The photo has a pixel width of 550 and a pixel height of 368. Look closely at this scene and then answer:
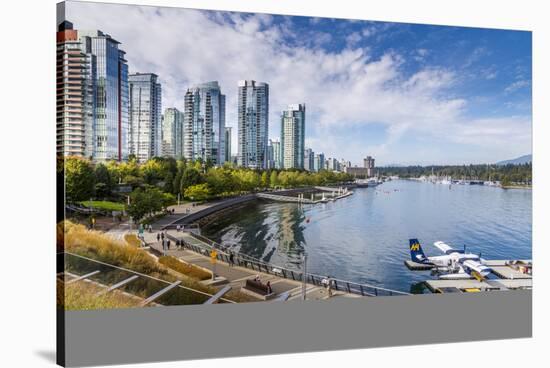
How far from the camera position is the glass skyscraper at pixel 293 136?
1041 cm

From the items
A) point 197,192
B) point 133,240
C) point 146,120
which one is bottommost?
point 133,240

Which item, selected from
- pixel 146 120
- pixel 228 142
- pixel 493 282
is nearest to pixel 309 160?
pixel 228 142

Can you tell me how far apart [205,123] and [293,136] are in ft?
6.19

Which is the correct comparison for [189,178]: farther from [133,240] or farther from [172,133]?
[133,240]

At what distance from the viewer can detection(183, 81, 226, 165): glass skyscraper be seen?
977 cm

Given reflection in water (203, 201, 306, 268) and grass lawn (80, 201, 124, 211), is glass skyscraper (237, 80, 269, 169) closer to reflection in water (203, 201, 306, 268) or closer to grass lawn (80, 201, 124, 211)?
reflection in water (203, 201, 306, 268)

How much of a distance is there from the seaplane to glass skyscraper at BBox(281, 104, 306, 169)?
10.0ft

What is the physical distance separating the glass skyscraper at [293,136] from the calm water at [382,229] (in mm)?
1206

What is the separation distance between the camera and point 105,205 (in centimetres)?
885

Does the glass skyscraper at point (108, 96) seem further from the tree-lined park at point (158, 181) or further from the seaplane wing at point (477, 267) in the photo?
the seaplane wing at point (477, 267)

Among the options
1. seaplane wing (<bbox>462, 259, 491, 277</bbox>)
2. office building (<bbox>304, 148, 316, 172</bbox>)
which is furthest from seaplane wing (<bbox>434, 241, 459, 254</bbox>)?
office building (<bbox>304, 148, 316, 172</bbox>)

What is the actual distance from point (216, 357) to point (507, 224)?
685cm

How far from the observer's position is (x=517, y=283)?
1035 centimetres

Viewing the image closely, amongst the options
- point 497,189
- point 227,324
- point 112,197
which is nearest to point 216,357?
point 227,324
